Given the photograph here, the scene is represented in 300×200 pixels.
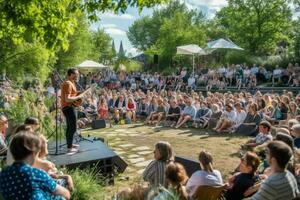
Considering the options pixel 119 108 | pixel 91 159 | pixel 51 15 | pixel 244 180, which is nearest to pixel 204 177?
pixel 244 180

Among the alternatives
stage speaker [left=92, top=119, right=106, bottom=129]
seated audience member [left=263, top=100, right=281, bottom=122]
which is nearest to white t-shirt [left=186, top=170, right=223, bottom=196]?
seated audience member [left=263, top=100, right=281, bottom=122]

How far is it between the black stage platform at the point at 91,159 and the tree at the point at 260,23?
29119 millimetres

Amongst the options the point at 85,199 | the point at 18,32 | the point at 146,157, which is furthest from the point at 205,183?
the point at 18,32

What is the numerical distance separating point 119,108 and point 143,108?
110 centimetres

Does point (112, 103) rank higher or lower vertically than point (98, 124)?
higher

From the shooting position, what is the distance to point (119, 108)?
17000mm

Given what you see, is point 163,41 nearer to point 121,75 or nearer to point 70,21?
point 121,75

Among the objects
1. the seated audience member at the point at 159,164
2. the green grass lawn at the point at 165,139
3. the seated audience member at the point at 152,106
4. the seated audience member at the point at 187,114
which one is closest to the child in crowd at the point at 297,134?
the green grass lawn at the point at 165,139

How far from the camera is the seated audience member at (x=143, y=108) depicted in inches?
663

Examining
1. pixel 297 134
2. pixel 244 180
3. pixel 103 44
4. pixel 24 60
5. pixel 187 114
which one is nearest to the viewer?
pixel 244 180

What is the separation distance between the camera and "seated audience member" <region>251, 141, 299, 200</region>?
3.79m

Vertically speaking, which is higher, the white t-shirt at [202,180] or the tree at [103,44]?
the tree at [103,44]

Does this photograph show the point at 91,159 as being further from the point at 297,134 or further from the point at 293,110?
the point at 293,110

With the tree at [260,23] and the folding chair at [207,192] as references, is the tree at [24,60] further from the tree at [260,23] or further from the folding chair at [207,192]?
the folding chair at [207,192]
